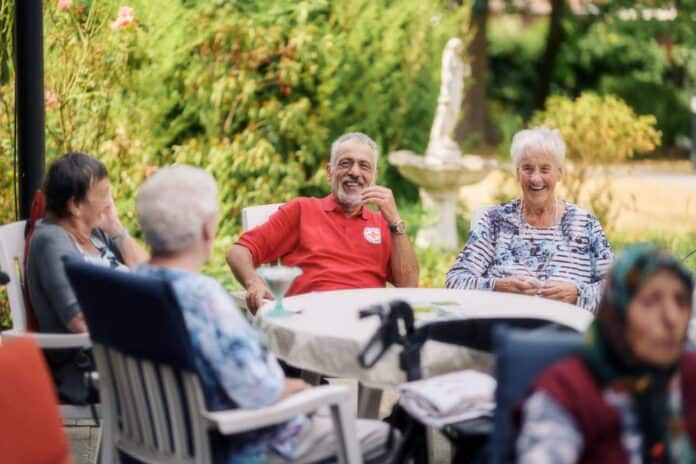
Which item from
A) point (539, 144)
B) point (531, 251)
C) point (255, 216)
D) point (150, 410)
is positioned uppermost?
point (539, 144)

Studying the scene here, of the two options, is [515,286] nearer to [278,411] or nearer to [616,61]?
[278,411]

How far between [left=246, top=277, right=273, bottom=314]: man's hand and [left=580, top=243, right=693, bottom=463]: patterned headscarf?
232 centimetres

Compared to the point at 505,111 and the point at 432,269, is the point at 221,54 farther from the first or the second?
the point at 505,111

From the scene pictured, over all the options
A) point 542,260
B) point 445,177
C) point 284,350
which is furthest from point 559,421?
point 445,177

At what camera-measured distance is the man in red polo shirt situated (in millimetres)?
5027

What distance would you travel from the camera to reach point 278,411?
3.20 metres

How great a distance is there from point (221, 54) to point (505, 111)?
16546 millimetres

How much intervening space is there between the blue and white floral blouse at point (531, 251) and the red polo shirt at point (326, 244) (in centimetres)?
29

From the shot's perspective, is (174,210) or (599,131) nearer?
(174,210)

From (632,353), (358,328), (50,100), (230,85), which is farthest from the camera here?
(230,85)

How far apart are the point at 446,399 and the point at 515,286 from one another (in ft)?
4.90

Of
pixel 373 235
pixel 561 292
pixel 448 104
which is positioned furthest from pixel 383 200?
pixel 448 104

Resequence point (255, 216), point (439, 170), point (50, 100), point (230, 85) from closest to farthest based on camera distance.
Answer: point (255, 216) → point (50, 100) → point (230, 85) → point (439, 170)

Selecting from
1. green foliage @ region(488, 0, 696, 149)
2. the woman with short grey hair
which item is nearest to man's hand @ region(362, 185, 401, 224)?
the woman with short grey hair
